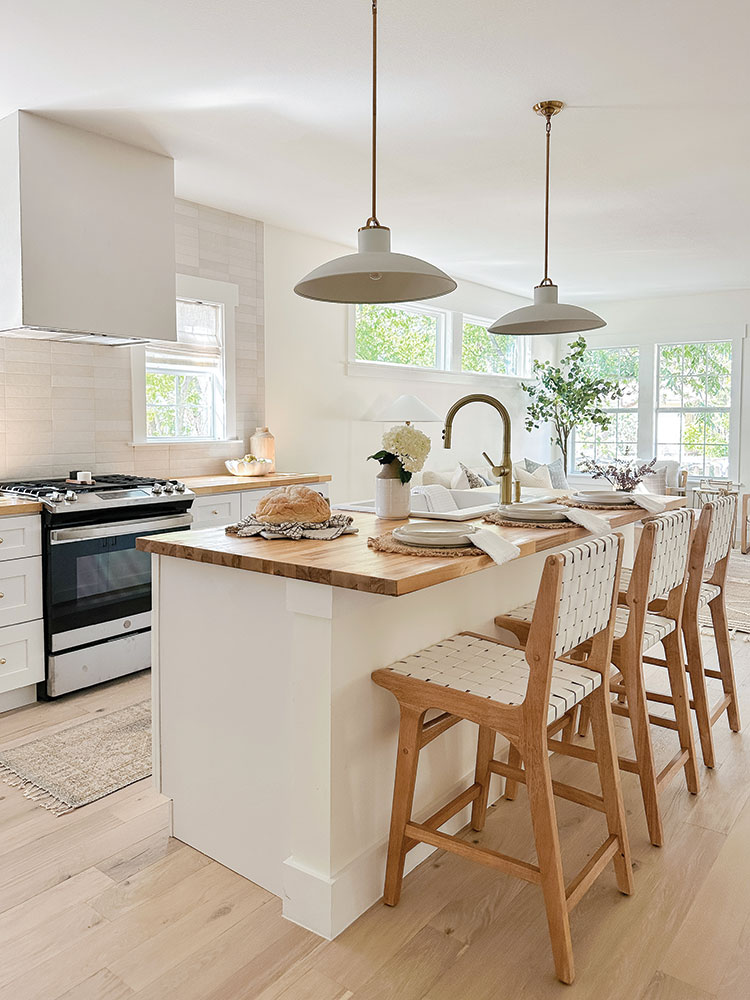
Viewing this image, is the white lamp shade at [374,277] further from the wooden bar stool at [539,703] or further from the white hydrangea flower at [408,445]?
the wooden bar stool at [539,703]

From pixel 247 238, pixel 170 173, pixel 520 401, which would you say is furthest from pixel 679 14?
pixel 520 401

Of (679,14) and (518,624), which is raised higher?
(679,14)

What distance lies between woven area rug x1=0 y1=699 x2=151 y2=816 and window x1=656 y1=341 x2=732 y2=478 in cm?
715

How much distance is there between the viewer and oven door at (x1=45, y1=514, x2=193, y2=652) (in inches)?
136

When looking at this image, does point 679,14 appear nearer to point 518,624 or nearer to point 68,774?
point 518,624

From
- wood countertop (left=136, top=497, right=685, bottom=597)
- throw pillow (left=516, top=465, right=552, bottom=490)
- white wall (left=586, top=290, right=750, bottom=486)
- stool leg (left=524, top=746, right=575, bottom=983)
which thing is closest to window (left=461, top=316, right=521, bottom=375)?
white wall (left=586, top=290, right=750, bottom=486)

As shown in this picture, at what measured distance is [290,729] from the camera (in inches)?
77.2

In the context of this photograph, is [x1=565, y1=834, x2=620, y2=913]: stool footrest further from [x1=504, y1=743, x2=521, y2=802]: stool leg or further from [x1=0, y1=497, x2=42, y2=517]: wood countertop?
[x1=0, y1=497, x2=42, y2=517]: wood countertop

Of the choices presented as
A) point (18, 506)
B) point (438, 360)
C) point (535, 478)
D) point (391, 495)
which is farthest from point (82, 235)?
point (535, 478)

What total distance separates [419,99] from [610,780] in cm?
279

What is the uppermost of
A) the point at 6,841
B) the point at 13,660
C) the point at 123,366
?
the point at 123,366

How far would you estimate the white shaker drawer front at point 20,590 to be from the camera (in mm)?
3297

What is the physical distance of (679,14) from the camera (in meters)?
2.55

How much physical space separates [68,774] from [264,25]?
2.74 m
